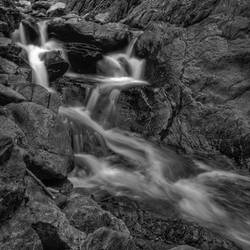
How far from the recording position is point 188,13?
18.2 metres

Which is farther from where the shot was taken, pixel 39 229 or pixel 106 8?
pixel 106 8

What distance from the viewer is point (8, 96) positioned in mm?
8320

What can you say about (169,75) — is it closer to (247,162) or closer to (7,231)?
(247,162)

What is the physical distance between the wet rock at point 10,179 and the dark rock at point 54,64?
968cm

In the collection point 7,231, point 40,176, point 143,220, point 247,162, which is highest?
point 7,231

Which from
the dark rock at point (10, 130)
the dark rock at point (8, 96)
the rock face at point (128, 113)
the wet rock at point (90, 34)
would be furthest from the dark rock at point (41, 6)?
the dark rock at point (10, 130)

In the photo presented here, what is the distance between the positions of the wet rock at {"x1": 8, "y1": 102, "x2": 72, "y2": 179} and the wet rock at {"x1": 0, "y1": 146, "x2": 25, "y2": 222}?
88.8 inches

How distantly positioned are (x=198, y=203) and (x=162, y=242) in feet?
9.33

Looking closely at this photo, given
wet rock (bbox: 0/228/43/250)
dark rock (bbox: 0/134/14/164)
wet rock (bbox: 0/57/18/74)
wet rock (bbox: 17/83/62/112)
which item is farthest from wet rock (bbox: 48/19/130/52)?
wet rock (bbox: 0/228/43/250)

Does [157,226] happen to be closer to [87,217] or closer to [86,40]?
[87,217]

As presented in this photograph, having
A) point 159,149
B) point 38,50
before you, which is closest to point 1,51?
point 38,50

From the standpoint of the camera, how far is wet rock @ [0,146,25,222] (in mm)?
4367

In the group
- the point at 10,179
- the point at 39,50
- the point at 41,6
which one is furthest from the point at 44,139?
the point at 41,6

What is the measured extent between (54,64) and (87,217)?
996cm
